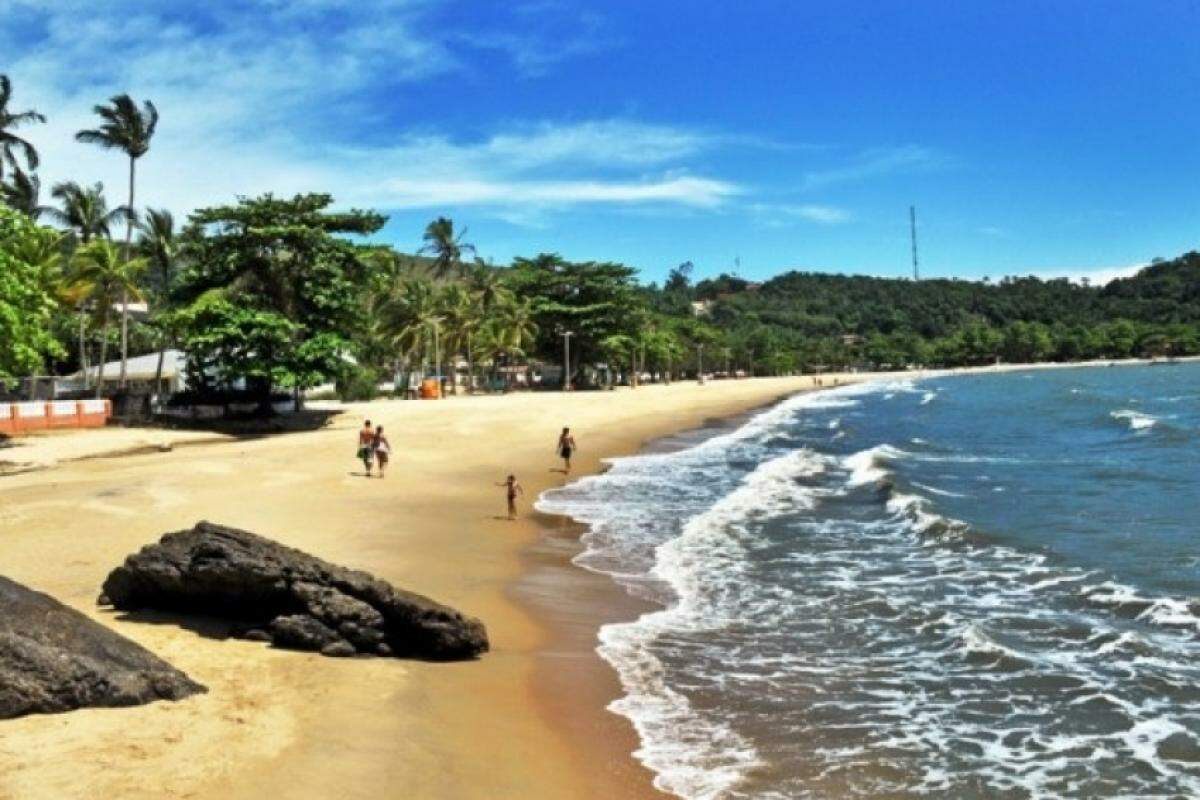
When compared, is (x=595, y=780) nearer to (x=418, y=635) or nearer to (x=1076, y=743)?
(x=418, y=635)

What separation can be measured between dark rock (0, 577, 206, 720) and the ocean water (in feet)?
14.3

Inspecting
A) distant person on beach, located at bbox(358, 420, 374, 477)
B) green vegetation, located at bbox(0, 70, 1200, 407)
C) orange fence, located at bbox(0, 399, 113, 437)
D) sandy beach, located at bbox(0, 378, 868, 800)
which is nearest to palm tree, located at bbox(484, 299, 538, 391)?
green vegetation, located at bbox(0, 70, 1200, 407)

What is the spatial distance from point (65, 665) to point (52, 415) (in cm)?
3409

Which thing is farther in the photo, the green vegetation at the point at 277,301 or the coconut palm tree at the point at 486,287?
the coconut palm tree at the point at 486,287

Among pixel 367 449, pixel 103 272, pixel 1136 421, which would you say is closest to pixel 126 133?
pixel 103 272

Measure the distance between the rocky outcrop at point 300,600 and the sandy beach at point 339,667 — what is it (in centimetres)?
29

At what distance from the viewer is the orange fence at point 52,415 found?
35.8 meters

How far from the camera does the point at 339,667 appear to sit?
982 cm

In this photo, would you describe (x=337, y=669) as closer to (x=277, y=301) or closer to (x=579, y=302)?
(x=277, y=301)

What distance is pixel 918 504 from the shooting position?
23.0 meters

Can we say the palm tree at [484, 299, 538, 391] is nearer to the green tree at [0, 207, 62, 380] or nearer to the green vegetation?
the green vegetation

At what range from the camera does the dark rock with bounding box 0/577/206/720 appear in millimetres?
7676

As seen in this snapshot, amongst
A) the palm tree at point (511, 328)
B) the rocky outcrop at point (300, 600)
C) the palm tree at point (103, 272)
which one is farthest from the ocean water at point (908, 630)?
the palm tree at point (511, 328)

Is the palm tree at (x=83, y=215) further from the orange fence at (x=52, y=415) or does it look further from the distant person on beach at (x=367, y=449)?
the distant person on beach at (x=367, y=449)
